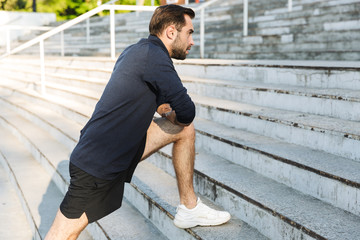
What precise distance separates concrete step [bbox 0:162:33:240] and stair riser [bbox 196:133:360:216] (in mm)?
1645

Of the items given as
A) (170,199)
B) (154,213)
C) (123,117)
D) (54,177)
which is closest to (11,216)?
(54,177)

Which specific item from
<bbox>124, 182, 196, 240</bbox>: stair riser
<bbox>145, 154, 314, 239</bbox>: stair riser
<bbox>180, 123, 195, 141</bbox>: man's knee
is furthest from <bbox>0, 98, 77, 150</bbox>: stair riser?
<bbox>180, 123, 195, 141</bbox>: man's knee

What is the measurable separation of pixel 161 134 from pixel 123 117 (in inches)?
13.4

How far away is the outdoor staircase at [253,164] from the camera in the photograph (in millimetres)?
2363

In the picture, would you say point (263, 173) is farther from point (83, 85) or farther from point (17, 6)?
point (17, 6)

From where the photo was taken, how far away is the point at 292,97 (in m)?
3.54

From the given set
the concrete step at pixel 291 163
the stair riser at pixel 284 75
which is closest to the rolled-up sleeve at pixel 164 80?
the concrete step at pixel 291 163

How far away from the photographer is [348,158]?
2.70 metres

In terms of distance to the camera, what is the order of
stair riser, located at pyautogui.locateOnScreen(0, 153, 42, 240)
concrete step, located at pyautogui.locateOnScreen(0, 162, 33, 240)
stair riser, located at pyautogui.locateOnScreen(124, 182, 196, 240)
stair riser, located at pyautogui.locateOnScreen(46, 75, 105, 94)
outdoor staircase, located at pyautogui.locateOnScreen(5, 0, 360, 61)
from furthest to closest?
1. stair riser, located at pyautogui.locateOnScreen(46, 75, 105, 94)
2. outdoor staircase, located at pyautogui.locateOnScreen(5, 0, 360, 61)
3. concrete step, located at pyautogui.locateOnScreen(0, 162, 33, 240)
4. stair riser, located at pyautogui.locateOnScreen(0, 153, 42, 240)
5. stair riser, located at pyautogui.locateOnScreen(124, 182, 196, 240)

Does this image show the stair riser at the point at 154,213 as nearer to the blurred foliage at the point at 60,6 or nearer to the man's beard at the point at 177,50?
the man's beard at the point at 177,50

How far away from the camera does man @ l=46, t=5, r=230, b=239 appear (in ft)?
6.57

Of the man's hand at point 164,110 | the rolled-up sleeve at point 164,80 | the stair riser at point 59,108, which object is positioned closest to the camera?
the rolled-up sleeve at point 164,80

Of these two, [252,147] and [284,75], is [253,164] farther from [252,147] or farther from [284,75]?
[284,75]

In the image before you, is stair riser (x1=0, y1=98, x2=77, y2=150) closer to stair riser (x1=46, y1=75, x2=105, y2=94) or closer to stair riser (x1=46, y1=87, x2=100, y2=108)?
stair riser (x1=46, y1=87, x2=100, y2=108)
